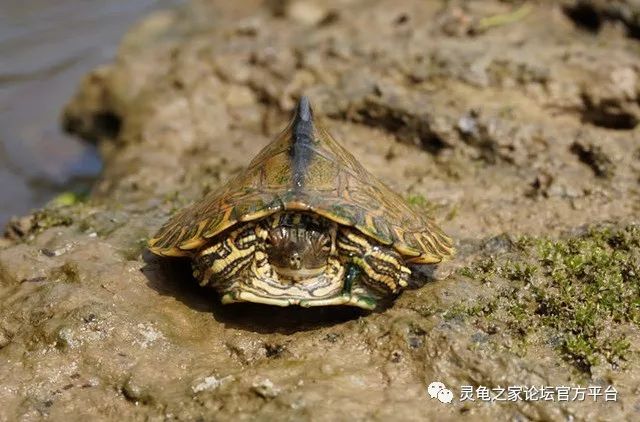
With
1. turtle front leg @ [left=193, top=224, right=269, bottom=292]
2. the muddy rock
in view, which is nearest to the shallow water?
the muddy rock

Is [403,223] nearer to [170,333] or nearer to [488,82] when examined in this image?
[170,333]

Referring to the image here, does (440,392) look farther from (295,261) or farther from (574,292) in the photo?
(574,292)

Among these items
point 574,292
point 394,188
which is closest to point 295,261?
point 574,292

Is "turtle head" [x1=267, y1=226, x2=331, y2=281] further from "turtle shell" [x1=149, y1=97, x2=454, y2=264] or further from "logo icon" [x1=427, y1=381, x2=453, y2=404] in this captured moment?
"logo icon" [x1=427, y1=381, x2=453, y2=404]

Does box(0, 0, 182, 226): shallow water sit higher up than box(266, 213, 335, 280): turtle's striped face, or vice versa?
box(266, 213, 335, 280): turtle's striped face

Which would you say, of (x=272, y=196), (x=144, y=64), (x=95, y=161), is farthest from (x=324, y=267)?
(x=95, y=161)

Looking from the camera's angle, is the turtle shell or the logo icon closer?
the logo icon
